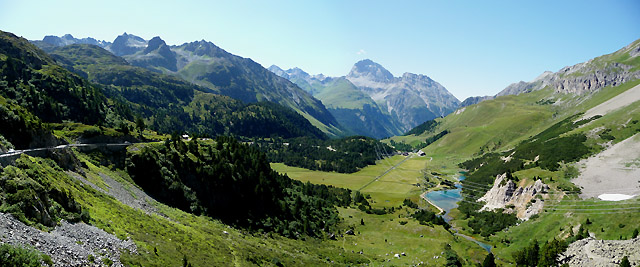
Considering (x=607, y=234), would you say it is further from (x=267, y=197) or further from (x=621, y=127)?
(x=621, y=127)

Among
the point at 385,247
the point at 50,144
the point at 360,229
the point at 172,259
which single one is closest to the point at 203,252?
the point at 172,259

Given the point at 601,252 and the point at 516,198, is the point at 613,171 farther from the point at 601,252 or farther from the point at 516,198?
the point at 601,252

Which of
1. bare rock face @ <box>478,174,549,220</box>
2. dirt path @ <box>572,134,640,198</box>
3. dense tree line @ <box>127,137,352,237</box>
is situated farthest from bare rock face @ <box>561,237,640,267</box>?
dense tree line @ <box>127,137,352,237</box>

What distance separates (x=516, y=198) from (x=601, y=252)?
71.7 m

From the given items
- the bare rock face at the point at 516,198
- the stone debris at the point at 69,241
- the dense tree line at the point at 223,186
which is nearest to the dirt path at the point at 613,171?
the bare rock face at the point at 516,198

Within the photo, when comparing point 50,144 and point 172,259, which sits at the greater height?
point 50,144

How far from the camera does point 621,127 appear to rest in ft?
640

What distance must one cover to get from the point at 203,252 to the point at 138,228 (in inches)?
448

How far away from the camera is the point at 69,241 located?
3347cm

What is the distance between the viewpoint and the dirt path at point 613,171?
4951 inches

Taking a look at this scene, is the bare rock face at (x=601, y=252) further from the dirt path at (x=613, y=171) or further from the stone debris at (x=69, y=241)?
the stone debris at (x=69, y=241)

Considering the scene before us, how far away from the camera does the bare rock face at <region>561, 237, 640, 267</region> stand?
81125 millimetres

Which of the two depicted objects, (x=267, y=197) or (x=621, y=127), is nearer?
(x=267, y=197)

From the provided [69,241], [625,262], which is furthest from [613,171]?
[69,241]
